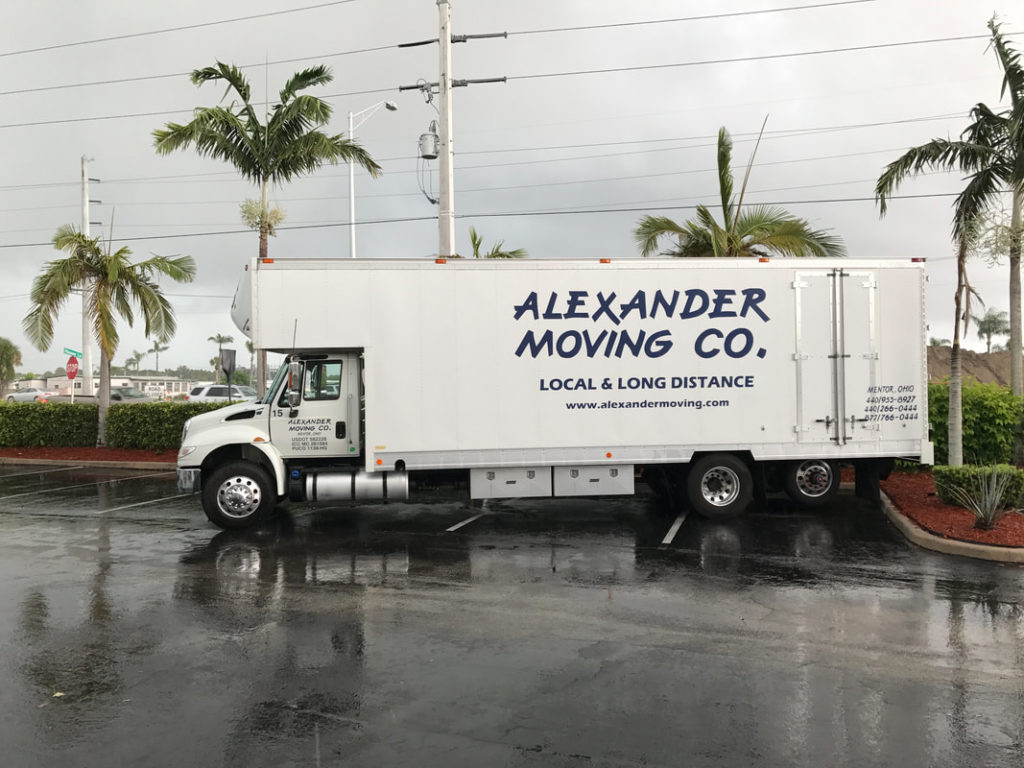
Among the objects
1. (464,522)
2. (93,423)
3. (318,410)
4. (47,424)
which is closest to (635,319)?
(464,522)

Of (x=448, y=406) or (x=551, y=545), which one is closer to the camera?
(x=551, y=545)

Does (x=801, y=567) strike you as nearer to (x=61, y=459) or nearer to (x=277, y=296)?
(x=277, y=296)

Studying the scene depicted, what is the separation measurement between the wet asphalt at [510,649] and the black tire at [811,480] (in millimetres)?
915

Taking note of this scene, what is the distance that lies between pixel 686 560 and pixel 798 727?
4012 mm

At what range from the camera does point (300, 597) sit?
698 cm

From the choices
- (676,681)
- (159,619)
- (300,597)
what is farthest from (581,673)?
(159,619)

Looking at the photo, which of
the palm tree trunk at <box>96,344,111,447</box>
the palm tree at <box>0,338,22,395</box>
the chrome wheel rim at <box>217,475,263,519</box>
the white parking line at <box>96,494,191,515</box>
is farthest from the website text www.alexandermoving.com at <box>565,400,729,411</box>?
the palm tree at <box>0,338,22,395</box>

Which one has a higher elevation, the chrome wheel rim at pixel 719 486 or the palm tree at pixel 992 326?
the palm tree at pixel 992 326

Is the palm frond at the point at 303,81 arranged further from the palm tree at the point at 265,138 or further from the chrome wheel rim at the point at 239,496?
the chrome wheel rim at the point at 239,496

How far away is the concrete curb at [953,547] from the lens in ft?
26.5

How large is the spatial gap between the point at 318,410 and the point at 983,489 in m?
8.52

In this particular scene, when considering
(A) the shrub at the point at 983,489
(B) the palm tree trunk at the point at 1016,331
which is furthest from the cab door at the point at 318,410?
(B) the palm tree trunk at the point at 1016,331

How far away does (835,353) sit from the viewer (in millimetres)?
10242

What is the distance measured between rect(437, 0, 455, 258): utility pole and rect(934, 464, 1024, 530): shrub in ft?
30.3
